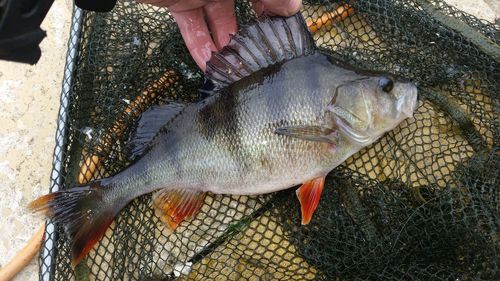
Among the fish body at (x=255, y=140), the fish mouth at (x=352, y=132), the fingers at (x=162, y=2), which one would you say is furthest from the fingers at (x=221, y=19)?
the fish mouth at (x=352, y=132)

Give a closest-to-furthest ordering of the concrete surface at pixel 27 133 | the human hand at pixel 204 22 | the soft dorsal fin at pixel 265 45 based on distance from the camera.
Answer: the soft dorsal fin at pixel 265 45 → the human hand at pixel 204 22 → the concrete surface at pixel 27 133

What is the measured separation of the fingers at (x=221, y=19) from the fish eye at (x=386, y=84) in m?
0.94

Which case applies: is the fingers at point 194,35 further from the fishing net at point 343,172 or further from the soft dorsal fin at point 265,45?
the soft dorsal fin at point 265,45

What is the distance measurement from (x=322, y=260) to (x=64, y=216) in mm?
1365

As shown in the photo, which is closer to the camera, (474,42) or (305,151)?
(305,151)

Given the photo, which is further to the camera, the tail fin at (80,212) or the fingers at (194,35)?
the fingers at (194,35)

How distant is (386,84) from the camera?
247 cm

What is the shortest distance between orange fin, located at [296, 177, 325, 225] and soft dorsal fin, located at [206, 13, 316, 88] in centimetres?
67

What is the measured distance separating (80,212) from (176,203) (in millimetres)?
501

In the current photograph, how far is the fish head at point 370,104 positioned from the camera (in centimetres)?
248

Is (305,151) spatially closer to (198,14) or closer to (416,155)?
(416,155)

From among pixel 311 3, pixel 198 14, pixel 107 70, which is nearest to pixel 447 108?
pixel 311 3

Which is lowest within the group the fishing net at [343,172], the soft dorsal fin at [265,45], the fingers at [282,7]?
the fishing net at [343,172]

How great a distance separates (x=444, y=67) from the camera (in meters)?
2.75
